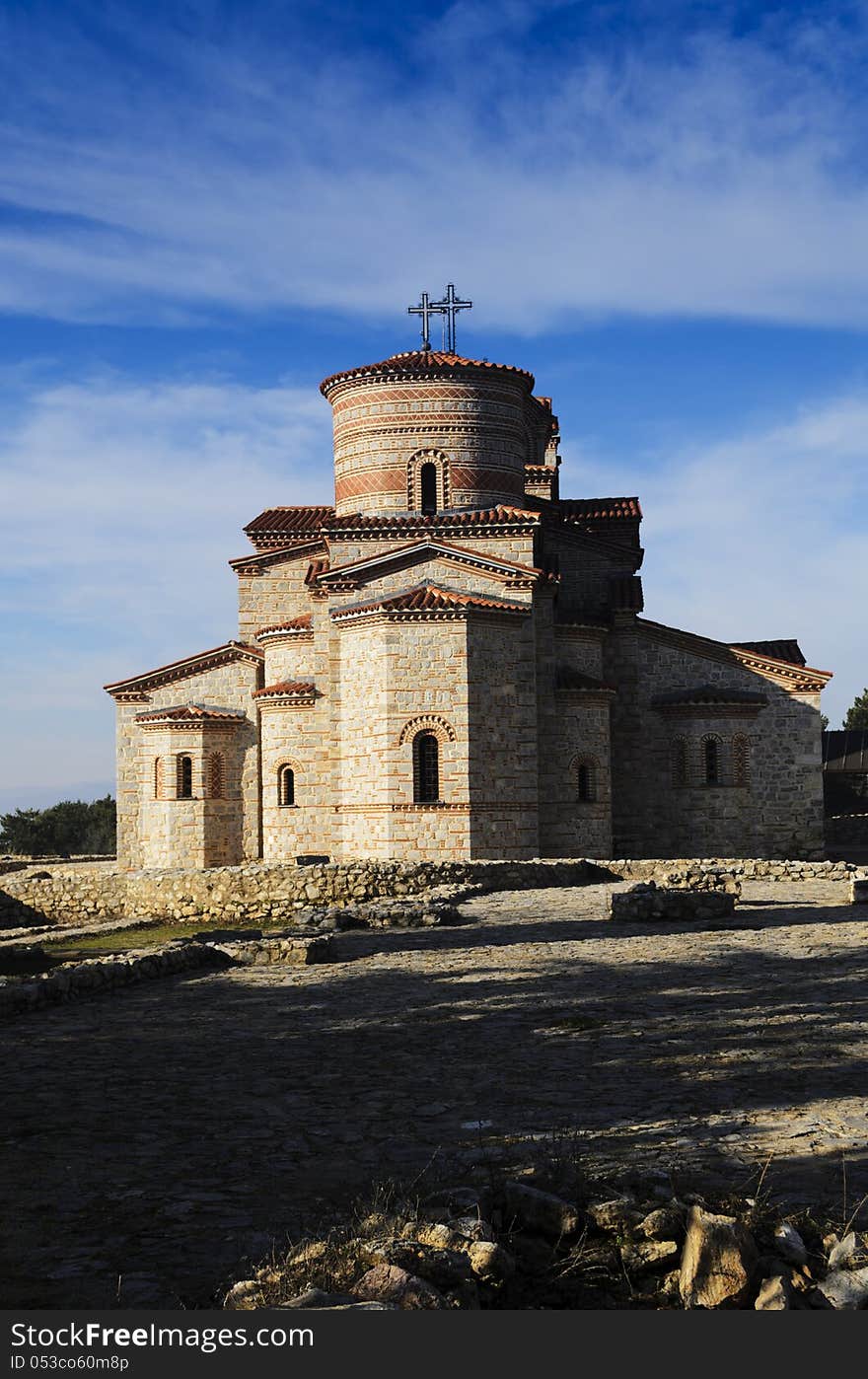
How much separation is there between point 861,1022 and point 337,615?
1742 cm

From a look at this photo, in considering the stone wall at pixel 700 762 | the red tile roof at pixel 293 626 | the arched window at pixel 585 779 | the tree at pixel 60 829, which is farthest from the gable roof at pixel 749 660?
the tree at pixel 60 829

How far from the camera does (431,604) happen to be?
23.8 m

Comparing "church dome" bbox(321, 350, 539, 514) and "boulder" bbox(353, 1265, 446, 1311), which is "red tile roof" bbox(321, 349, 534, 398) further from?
"boulder" bbox(353, 1265, 446, 1311)

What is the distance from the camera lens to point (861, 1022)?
8.54 metres

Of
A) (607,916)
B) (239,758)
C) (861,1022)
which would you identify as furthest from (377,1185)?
(239,758)

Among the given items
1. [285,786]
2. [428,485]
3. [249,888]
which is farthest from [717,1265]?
[428,485]

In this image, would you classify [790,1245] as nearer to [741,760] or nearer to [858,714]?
[741,760]

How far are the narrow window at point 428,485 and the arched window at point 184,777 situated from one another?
8.08m

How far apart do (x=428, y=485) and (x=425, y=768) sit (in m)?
7.60

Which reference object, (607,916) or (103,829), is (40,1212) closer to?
(607,916)

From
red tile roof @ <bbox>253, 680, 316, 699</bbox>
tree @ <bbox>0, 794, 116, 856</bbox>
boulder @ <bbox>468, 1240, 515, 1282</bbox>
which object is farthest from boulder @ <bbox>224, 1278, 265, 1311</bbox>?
tree @ <bbox>0, 794, 116, 856</bbox>

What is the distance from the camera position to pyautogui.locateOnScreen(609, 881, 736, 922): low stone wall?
15.3 metres

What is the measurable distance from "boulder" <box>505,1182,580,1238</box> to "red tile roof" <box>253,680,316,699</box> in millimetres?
22182

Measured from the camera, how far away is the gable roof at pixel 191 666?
94.7 ft
